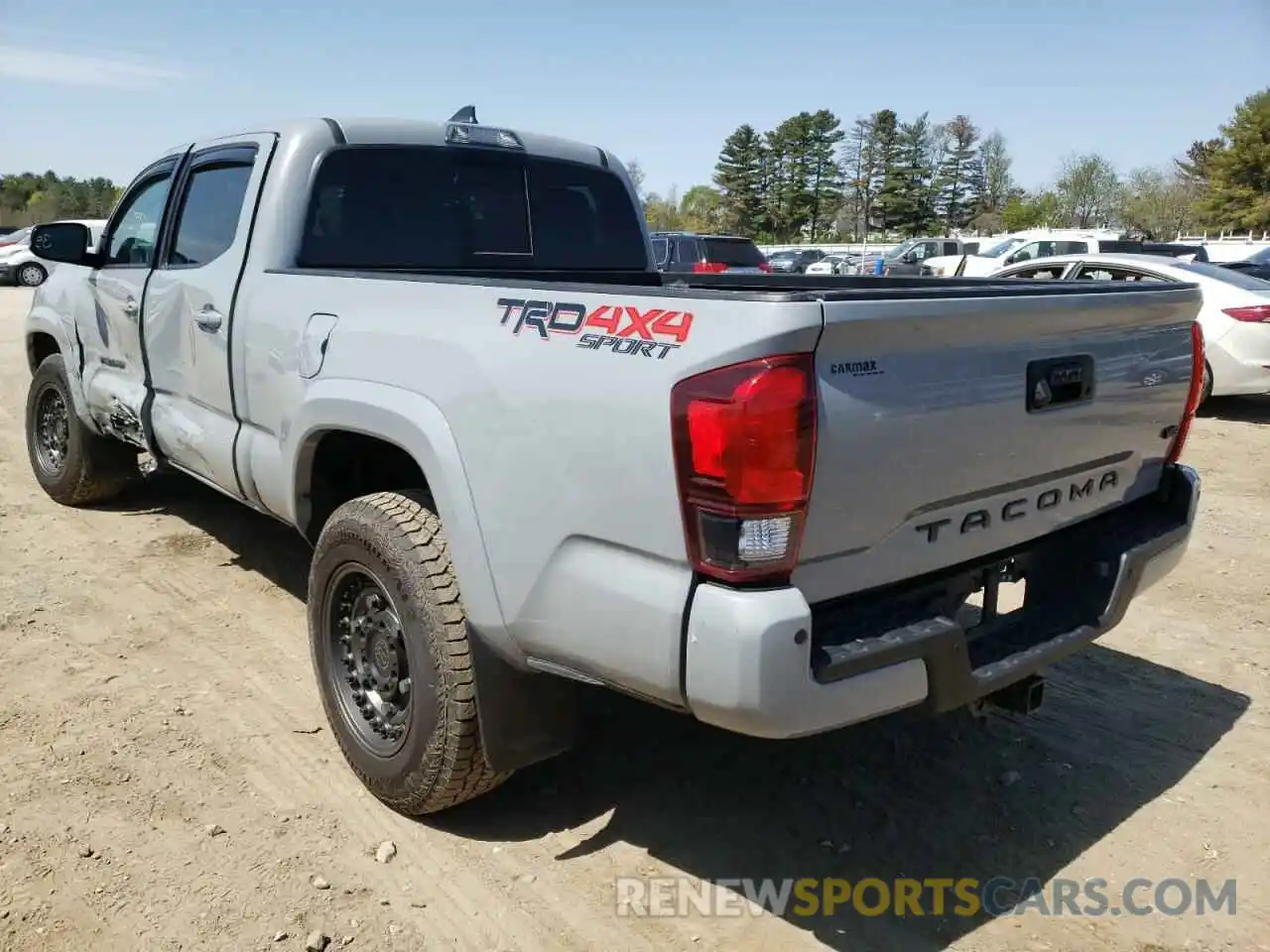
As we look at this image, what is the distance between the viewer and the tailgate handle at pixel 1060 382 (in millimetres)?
2580

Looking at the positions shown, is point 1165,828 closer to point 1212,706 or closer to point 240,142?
point 1212,706

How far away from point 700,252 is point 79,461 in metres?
12.2

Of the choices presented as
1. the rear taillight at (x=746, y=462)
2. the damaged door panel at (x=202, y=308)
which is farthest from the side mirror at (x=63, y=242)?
the rear taillight at (x=746, y=462)

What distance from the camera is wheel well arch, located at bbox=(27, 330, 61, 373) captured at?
239 inches

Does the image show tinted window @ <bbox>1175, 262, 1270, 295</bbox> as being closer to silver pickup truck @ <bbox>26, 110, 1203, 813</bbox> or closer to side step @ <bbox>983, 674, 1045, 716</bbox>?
silver pickup truck @ <bbox>26, 110, 1203, 813</bbox>

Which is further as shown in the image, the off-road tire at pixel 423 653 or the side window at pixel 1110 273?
the side window at pixel 1110 273

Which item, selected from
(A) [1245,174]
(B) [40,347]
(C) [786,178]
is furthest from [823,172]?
(B) [40,347]

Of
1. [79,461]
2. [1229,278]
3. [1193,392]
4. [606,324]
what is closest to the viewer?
[606,324]

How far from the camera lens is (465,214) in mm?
4168

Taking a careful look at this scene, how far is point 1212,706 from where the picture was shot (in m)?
3.95

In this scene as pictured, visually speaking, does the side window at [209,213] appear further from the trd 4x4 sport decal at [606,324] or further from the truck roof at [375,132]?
the trd 4x4 sport decal at [606,324]

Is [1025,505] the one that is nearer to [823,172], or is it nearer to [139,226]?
[139,226]

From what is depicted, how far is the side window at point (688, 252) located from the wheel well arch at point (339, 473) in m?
13.4

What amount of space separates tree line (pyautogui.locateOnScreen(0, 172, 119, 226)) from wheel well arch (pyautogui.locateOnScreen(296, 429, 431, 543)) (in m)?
79.4
